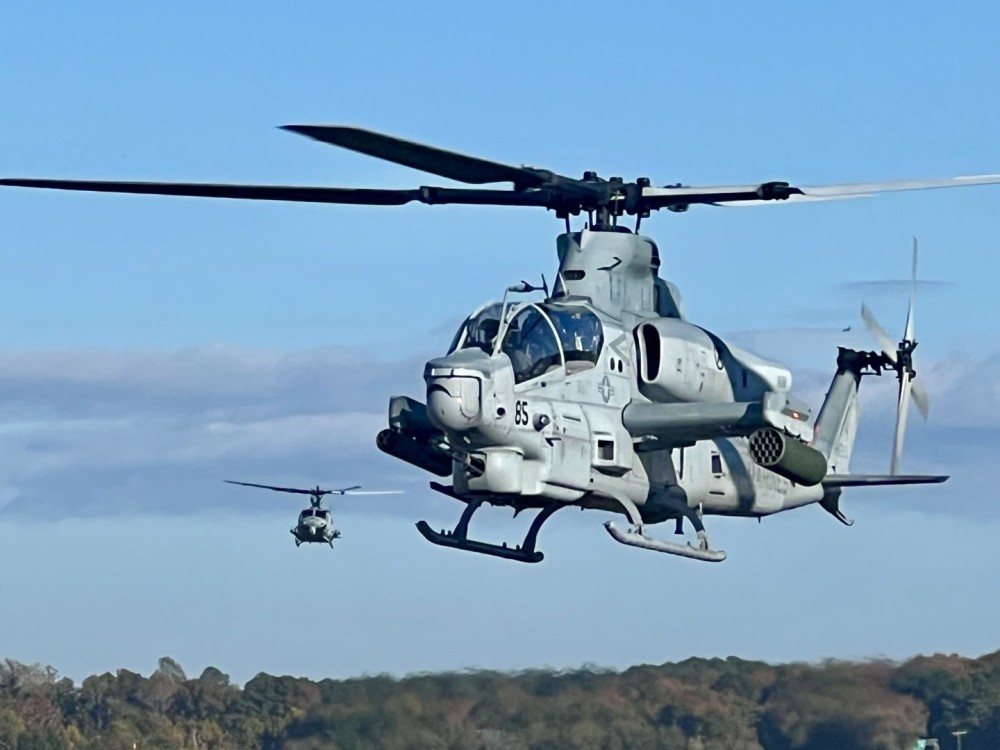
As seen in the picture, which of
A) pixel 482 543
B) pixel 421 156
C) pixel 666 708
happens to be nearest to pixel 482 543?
pixel 482 543

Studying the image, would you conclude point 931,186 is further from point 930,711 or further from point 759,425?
point 930,711

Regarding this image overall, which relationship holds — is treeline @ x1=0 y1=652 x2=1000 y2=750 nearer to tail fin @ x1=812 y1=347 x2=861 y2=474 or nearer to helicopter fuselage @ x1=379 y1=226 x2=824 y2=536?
tail fin @ x1=812 y1=347 x2=861 y2=474

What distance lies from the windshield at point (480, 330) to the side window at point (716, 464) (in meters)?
3.17

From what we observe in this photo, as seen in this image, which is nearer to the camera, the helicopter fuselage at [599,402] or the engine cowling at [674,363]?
the helicopter fuselage at [599,402]

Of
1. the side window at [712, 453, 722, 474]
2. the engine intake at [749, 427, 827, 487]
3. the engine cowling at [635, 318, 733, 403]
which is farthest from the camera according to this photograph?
the side window at [712, 453, 722, 474]

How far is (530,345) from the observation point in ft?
83.5

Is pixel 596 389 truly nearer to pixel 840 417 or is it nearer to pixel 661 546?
pixel 661 546

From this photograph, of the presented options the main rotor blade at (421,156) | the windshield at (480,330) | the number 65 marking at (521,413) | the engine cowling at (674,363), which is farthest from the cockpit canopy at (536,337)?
the main rotor blade at (421,156)

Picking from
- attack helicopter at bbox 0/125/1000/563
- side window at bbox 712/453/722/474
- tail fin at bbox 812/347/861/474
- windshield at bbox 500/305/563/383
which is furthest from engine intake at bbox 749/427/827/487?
tail fin at bbox 812/347/861/474

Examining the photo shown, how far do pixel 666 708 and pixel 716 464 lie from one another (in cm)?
735

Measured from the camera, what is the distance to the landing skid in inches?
995

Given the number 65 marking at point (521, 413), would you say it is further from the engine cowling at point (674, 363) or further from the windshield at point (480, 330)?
the engine cowling at point (674, 363)

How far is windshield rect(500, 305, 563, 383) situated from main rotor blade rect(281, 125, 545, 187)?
1316 mm

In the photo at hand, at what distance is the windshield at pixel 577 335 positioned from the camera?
25.7m
